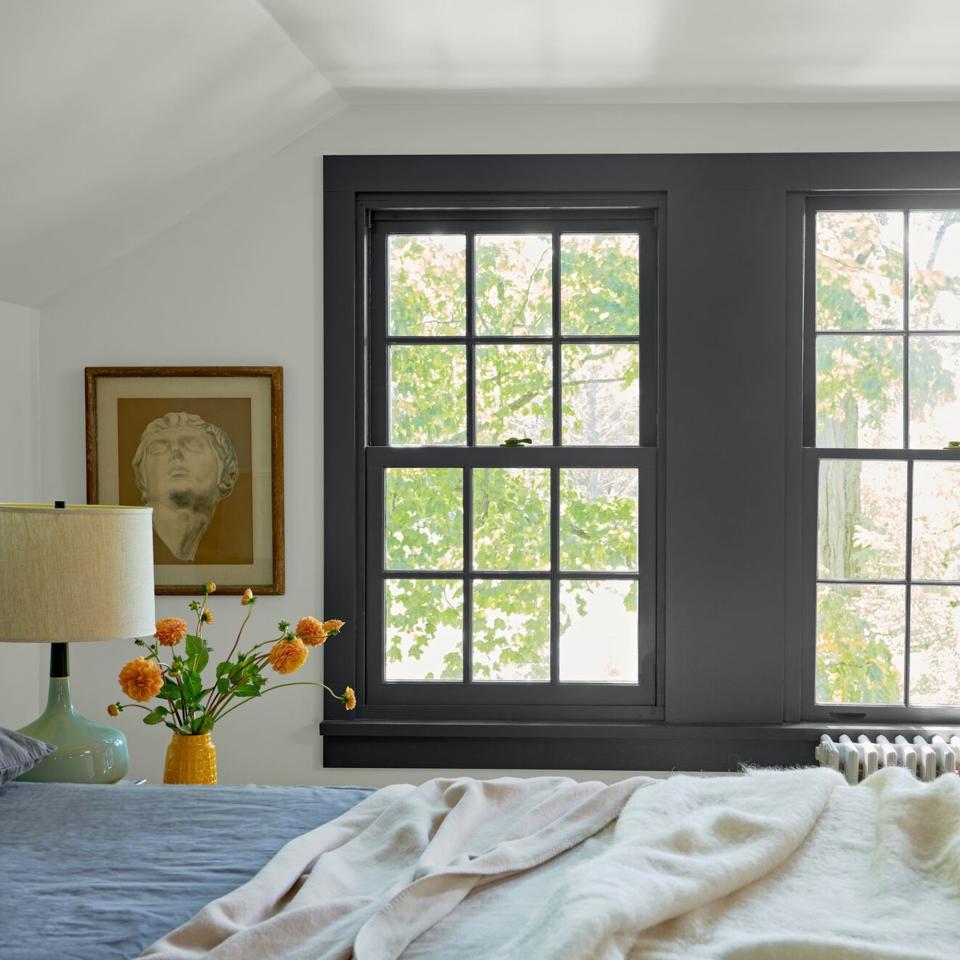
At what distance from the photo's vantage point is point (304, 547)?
3535 millimetres

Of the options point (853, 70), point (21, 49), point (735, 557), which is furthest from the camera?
point (735, 557)

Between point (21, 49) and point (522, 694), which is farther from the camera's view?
point (522, 694)

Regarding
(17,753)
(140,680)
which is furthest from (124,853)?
(140,680)

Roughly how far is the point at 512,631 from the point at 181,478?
122cm

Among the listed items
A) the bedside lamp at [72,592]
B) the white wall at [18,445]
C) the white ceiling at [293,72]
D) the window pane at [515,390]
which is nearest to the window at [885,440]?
the white ceiling at [293,72]

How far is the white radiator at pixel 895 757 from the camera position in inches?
129

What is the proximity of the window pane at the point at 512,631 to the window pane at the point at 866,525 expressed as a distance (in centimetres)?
95

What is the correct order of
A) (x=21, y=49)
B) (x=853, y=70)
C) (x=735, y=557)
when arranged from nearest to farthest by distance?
(x=21, y=49) < (x=853, y=70) < (x=735, y=557)

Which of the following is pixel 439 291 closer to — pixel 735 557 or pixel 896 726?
pixel 735 557

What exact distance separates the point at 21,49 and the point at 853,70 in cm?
230

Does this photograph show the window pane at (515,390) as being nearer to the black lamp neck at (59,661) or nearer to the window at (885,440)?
the window at (885,440)

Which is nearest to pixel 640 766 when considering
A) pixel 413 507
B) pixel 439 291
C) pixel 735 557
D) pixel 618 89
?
pixel 735 557

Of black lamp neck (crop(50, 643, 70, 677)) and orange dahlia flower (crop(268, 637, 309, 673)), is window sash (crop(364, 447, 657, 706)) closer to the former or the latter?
orange dahlia flower (crop(268, 637, 309, 673))

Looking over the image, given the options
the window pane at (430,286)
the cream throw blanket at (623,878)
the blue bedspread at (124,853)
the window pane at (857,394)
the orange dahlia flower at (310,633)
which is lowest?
the blue bedspread at (124,853)
